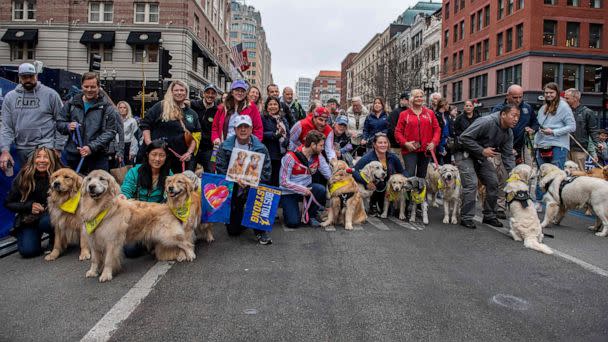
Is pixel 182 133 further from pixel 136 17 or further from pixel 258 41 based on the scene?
pixel 258 41

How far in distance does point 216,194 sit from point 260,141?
137 centimetres

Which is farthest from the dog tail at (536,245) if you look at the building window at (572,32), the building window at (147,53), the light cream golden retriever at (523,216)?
the building window at (572,32)

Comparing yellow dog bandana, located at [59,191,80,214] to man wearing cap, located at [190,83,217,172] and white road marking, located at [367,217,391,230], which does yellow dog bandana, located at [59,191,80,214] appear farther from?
white road marking, located at [367,217,391,230]

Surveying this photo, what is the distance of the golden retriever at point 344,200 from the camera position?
6.72m

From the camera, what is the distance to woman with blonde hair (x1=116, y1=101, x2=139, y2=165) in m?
9.38

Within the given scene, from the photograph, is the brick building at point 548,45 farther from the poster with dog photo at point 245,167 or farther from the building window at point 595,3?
the poster with dog photo at point 245,167

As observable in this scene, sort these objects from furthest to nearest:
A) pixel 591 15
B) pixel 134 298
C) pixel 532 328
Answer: pixel 591 15 → pixel 134 298 → pixel 532 328

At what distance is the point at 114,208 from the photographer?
441 cm

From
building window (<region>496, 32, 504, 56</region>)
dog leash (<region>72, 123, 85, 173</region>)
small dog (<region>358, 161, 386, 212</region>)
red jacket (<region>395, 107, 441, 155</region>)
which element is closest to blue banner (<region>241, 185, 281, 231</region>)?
small dog (<region>358, 161, 386, 212</region>)

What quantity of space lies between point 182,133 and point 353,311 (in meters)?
3.96

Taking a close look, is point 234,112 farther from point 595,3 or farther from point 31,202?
point 595,3

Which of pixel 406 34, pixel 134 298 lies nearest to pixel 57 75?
pixel 134 298

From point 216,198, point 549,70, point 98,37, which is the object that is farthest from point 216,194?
point 549,70

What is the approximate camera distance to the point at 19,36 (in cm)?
2812
